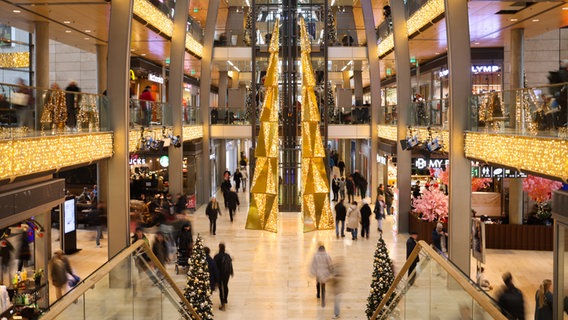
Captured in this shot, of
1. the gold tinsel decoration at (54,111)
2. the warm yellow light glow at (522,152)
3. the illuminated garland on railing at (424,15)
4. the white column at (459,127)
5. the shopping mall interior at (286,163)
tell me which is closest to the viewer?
the warm yellow light glow at (522,152)

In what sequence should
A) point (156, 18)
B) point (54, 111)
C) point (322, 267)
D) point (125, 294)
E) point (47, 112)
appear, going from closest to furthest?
point (125, 294) → point (47, 112) → point (54, 111) → point (322, 267) → point (156, 18)

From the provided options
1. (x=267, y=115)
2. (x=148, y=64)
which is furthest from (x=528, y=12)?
(x=148, y=64)

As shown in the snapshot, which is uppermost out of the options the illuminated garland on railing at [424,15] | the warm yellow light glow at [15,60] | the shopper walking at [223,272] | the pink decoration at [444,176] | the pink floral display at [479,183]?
the illuminated garland on railing at [424,15]

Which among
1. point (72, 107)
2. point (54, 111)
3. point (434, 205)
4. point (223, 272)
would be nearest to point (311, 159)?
point (434, 205)

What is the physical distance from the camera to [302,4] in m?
30.4

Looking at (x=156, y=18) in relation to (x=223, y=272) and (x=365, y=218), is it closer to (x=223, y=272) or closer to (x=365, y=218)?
(x=365, y=218)

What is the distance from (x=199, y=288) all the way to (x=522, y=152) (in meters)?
6.32

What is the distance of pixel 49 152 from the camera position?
37.3 feet

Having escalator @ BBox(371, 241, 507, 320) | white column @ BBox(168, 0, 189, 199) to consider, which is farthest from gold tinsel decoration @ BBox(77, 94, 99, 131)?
white column @ BBox(168, 0, 189, 199)

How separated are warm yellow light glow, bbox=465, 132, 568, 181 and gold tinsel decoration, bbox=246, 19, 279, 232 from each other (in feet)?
21.5

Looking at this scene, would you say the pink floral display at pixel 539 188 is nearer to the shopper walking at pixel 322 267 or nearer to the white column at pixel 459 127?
the white column at pixel 459 127

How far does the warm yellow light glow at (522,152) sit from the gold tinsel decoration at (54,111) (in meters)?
8.28

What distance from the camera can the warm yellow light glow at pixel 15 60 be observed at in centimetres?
2169

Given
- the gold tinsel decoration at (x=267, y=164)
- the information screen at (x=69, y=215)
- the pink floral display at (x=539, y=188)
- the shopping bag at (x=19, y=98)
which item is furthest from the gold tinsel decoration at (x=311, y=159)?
the shopping bag at (x=19, y=98)
